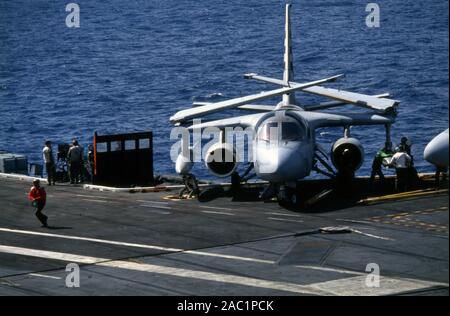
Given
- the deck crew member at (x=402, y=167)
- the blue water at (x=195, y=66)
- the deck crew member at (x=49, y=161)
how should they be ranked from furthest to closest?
the blue water at (x=195, y=66), the deck crew member at (x=49, y=161), the deck crew member at (x=402, y=167)


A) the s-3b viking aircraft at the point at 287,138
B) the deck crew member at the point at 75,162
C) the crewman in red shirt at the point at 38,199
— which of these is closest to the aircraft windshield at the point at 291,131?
the s-3b viking aircraft at the point at 287,138

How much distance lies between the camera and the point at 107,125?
104 meters

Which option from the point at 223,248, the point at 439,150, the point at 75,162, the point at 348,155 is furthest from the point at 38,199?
the point at 439,150

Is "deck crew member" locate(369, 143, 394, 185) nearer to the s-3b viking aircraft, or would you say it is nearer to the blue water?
the s-3b viking aircraft

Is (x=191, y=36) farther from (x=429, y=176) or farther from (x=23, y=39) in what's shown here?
(x=429, y=176)

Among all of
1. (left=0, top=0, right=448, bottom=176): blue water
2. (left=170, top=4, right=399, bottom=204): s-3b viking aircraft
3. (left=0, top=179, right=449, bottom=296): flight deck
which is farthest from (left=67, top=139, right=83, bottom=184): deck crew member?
(left=0, top=0, right=448, bottom=176): blue water

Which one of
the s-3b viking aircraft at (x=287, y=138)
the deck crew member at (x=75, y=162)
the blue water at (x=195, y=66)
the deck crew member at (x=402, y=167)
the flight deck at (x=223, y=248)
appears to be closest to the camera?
the flight deck at (x=223, y=248)

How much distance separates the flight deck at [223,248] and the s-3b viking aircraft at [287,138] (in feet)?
5.47

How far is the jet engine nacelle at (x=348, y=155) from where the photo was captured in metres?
43.1

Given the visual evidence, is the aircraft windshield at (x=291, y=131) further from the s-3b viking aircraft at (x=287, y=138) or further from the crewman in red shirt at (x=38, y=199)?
the crewman in red shirt at (x=38, y=199)

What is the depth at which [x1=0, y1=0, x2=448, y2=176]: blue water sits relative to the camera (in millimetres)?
100938

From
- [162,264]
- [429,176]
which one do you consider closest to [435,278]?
[162,264]

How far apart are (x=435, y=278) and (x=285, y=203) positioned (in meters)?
12.8

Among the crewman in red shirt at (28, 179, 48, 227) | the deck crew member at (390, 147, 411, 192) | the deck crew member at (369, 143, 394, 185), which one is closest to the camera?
the crewman in red shirt at (28, 179, 48, 227)
